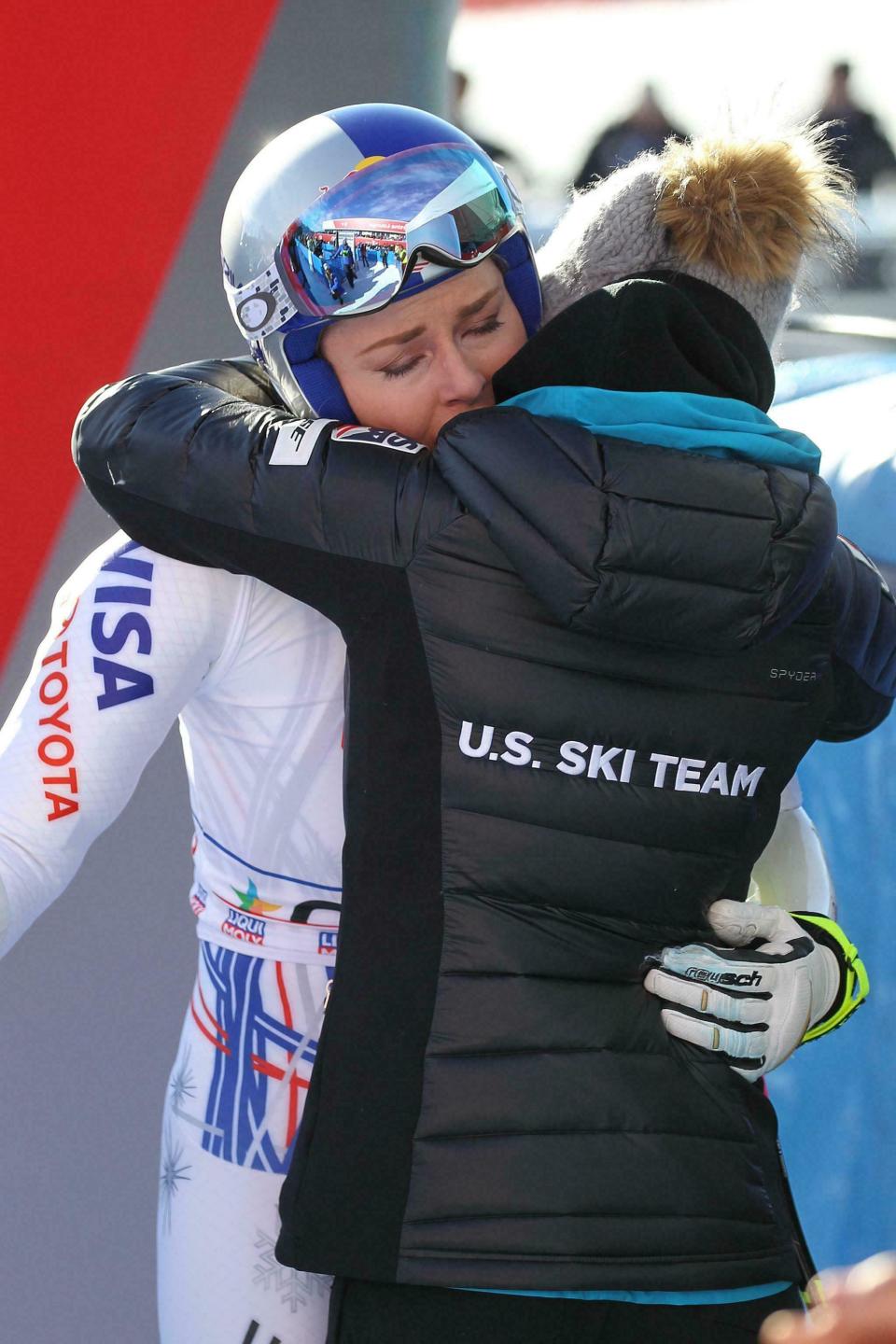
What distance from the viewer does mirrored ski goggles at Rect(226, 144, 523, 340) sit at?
1262 millimetres

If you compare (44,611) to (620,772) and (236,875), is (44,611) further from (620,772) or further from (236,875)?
(620,772)

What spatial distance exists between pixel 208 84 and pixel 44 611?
74 cm

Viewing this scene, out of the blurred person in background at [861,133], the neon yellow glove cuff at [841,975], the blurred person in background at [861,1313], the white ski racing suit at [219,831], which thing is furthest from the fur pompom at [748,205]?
the blurred person in background at [861,133]

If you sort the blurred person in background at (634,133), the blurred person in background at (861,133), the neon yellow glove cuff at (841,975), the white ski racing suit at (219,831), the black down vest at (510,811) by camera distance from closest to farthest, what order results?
the black down vest at (510,811) < the white ski racing suit at (219,831) < the neon yellow glove cuff at (841,975) < the blurred person in background at (861,133) < the blurred person in background at (634,133)

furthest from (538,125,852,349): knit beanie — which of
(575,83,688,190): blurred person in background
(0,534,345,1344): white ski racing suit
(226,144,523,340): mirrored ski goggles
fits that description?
(575,83,688,190): blurred person in background

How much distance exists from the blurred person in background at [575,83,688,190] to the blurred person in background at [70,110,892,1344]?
27.8ft

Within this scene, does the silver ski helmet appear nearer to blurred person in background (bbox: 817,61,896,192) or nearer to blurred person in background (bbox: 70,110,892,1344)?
blurred person in background (bbox: 70,110,892,1344)

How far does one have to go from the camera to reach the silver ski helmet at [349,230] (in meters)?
1.27

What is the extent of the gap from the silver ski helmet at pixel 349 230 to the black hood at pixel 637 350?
0.52ft

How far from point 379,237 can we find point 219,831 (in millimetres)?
541

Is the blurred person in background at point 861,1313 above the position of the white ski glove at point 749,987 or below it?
above

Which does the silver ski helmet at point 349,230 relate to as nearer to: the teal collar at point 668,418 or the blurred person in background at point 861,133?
the teal collar at point 668,418

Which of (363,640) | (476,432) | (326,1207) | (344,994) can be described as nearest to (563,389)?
(476,432)

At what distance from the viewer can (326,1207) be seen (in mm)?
1094
